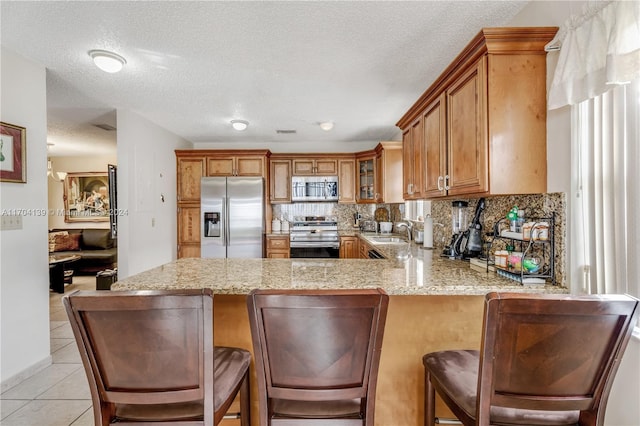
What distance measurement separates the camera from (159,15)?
1.91 m

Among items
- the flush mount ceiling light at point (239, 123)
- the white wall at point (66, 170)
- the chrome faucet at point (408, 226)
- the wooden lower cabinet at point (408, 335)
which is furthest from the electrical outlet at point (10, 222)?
the white wall at point (66, 170)

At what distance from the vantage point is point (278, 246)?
498cm

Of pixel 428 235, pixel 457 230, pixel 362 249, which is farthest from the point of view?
pixel 362 249

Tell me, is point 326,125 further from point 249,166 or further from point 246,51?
point 246,51

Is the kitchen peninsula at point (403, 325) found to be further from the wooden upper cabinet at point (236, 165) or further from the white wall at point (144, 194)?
the wooden upper cabinet at point (236, 165)

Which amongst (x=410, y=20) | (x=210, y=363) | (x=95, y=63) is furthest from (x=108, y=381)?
(x=95, y=63)

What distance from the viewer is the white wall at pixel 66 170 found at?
22.2 feet

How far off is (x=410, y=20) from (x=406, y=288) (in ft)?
5.38

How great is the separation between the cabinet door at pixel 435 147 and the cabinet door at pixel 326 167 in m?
2.92

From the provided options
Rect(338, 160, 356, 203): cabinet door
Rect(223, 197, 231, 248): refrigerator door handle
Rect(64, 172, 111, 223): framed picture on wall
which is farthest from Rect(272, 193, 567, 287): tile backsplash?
Rect(64, 172, 111, 223): framed picture on wall

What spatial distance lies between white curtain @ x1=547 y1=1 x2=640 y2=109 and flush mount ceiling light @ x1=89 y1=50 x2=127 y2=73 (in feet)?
9.02

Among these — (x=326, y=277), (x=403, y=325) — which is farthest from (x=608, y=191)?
(x=326, y=277)

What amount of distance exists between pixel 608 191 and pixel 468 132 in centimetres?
67

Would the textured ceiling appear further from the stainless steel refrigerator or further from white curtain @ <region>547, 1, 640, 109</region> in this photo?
the stainless steel refrigerator
